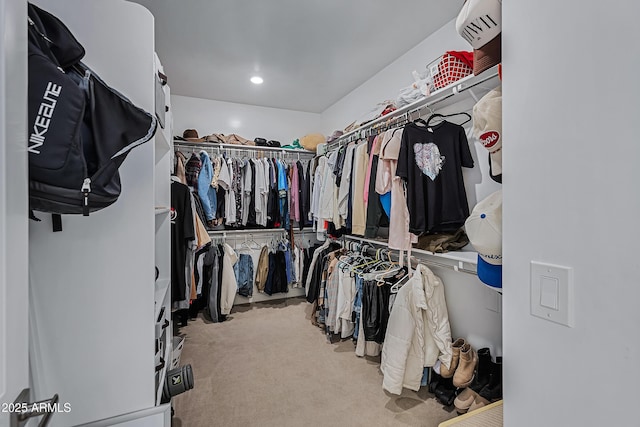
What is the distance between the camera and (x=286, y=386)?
6.74 ft

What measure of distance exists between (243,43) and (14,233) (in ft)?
7.76

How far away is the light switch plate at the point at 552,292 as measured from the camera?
59cm

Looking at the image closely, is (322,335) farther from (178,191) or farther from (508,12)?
(508,12)

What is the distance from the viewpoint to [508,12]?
0.73 m

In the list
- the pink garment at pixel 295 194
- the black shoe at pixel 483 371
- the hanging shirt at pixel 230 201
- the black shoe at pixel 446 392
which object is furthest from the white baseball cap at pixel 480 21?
the hanging shirt at pixel 230 201

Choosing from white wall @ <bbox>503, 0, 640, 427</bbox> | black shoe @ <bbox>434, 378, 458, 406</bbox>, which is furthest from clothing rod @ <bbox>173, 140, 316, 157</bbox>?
white wall @ <bbox>503, 0, 640, 427</bbox>

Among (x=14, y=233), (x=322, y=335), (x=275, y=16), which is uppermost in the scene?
(x=275, y=16)

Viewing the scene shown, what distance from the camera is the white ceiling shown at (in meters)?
1.96

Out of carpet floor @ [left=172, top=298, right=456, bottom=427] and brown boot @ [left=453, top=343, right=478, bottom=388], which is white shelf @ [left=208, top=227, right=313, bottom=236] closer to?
carpet floor @ [left=172, top=298, right=456, bottom=427]

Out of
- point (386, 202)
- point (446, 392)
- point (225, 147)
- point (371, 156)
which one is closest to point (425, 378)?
point (446, 392)

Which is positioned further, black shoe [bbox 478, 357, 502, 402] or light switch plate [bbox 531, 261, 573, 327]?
black shoe [bbox 478, 357, 502, 402]

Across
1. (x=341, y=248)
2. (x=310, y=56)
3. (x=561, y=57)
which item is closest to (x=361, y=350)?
(x=341, y=248)

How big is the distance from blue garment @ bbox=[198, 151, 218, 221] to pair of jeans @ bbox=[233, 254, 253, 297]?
2.36 feet

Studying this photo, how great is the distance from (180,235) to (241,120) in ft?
6.42
